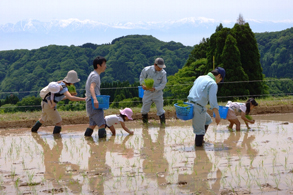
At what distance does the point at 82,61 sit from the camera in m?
99.9

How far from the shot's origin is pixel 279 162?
6430mm

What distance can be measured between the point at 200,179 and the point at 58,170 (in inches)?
90.8

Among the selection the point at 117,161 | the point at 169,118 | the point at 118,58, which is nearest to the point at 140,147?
the point at 117,161

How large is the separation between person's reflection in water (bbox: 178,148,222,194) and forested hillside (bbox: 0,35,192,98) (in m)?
80.5

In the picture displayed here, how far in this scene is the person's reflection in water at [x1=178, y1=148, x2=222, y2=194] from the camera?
5.12 metres

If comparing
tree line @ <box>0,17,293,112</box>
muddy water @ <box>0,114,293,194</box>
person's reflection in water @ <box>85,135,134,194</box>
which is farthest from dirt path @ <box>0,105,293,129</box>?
tree line @ <box>0,17,293,112</box>

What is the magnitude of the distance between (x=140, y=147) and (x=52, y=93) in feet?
8.86

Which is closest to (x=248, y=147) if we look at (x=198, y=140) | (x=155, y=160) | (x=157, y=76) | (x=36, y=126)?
(x=198, y=140)

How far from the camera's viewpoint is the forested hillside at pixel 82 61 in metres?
90.1

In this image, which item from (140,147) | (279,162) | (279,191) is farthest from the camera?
(140,147)

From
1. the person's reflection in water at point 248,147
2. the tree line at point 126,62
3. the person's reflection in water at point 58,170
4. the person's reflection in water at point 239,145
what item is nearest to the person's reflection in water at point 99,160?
the person's reflection in water at point 58,170

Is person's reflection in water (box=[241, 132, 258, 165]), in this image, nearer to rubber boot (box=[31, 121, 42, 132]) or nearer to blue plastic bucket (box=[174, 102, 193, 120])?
blue plastic bucket (box=[174, 102, 193, 120])

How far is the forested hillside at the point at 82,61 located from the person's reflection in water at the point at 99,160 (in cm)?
7762

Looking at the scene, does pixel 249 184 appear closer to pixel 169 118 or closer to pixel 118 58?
pixel 169 118
